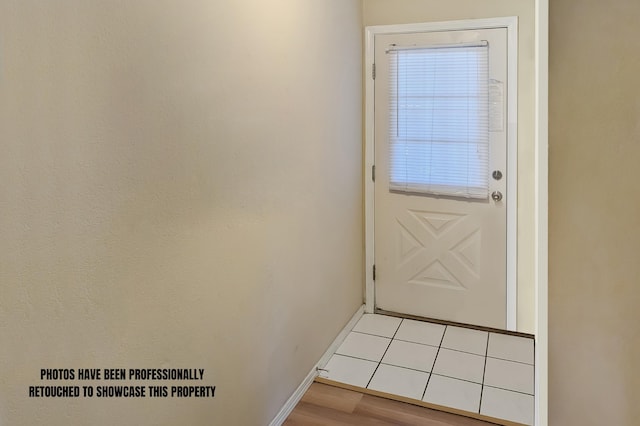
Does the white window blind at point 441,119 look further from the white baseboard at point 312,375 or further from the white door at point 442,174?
the white baseboard at point 312,375

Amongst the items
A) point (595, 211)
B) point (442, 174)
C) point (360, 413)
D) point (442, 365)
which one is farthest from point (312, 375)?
point (595, 211)

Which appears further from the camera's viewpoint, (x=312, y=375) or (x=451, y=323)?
(x=451, y=323)

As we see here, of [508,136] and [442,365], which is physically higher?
[508,136]

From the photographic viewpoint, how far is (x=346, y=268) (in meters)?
3.28

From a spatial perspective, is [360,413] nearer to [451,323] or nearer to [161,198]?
[451,323]

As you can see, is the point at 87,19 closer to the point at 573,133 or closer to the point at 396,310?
the point at 573,133

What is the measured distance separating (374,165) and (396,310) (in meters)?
1.07

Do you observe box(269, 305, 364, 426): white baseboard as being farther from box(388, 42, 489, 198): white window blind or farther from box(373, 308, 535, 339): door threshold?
box(388, 42, 489, 198): white window blind

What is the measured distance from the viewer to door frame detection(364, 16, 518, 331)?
10.0ft

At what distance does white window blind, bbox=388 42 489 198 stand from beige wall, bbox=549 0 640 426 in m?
2.32

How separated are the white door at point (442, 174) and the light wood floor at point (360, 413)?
1125 mm

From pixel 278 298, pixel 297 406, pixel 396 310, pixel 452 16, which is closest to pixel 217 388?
pixel 278 298

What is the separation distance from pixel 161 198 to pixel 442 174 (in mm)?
2211

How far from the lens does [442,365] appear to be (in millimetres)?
2875
